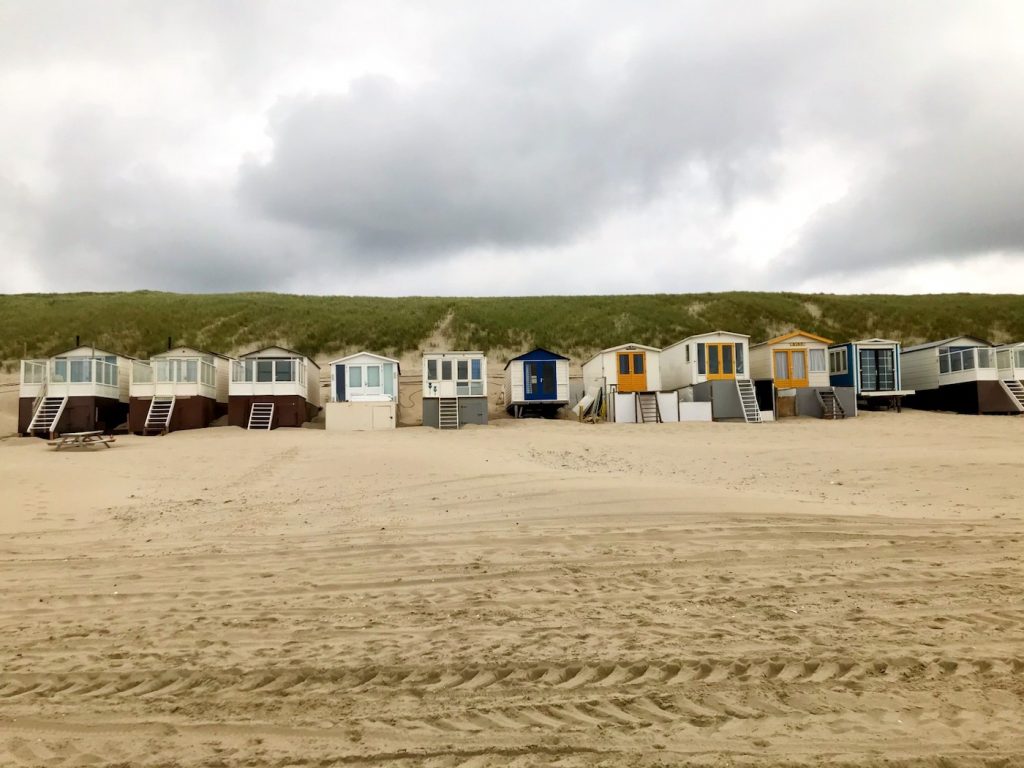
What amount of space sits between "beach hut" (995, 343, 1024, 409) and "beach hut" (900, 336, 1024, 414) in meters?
0.32

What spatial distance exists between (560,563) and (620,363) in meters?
25.3

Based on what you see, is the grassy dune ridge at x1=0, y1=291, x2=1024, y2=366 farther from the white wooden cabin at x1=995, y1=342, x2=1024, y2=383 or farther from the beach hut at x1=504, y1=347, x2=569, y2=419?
the white wooden cabin at x1=995, y1=342, x2=1024, y2=383

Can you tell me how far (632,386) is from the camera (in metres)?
33.0

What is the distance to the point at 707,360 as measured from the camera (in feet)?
107

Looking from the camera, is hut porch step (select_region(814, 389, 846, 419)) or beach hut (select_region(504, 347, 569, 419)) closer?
hut porch step (select_region(814, 389, 846, 419))

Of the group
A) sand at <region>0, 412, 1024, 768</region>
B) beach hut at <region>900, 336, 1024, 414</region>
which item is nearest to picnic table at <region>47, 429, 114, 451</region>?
sand at <region>0, 412, 1024, 768</region>

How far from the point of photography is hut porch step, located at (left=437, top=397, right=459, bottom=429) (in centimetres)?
3041

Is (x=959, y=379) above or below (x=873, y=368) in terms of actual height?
below

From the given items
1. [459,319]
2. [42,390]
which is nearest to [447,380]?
[42,390]

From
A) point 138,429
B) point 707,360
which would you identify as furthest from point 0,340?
point 707,360

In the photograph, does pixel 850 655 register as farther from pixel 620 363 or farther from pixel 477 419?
pixel 620 363

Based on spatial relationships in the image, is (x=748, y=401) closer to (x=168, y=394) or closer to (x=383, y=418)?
(x=383, y=418)

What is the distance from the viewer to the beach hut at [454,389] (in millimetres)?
30823

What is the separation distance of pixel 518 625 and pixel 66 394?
2880cm
